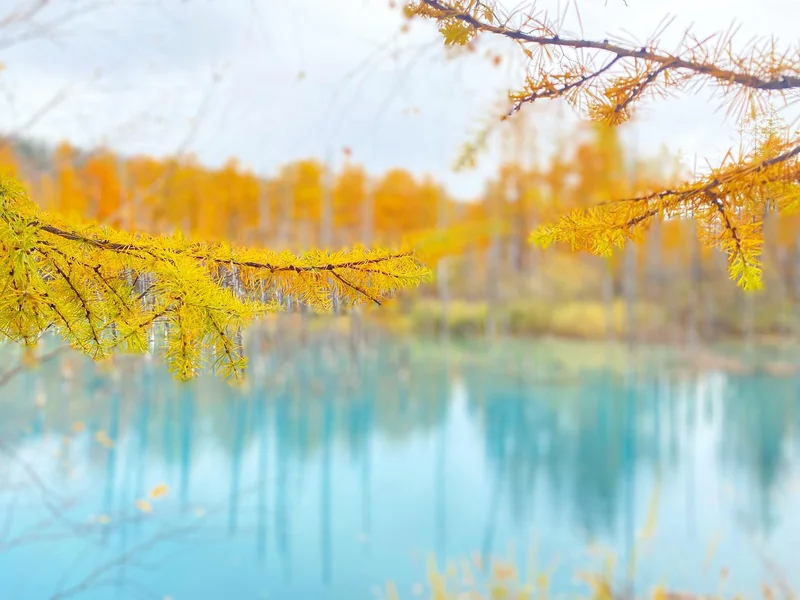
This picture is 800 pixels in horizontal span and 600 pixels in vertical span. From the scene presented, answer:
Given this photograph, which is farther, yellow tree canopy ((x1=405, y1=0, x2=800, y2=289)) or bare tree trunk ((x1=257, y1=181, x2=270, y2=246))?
bare tree trunk ((x1=257, y1=181, x2=270, y2=246))

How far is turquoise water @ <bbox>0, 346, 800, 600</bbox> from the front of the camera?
2976 millimetres

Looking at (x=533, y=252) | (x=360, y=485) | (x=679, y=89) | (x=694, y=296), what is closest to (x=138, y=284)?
(x=679, y=89)

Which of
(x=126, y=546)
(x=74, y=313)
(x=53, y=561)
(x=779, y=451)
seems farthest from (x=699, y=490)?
(x=74, y=313)

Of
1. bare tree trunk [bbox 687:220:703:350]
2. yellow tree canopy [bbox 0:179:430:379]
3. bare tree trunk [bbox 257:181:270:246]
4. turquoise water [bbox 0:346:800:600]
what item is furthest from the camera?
bare tree trunk [bbox 687:220:703:350]

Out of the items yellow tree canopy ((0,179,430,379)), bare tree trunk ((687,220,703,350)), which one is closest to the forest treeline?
bare tree trunk ((687,220,703,350))

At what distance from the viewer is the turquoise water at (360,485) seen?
9.76 feet

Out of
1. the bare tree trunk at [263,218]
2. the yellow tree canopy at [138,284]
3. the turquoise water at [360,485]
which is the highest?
the bare tree trunk at [263,218]

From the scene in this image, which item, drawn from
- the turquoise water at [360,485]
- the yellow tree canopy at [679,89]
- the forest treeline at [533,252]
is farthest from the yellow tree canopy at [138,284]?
the forest treeline at [533,252]

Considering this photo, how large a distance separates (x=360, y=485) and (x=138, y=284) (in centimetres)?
362

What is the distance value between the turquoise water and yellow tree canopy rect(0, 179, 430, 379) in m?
1.18

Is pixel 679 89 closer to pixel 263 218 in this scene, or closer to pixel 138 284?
pixel 138 284

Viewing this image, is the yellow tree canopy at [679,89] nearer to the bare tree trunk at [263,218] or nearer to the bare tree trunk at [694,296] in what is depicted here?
the bare tree trunk at [263,218]

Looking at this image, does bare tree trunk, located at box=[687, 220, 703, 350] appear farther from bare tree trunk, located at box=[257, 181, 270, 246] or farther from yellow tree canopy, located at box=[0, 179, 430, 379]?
yellow tree canopy, located at box=[0, 179, 430, 379]

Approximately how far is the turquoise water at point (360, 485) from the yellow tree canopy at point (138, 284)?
1.18 m
